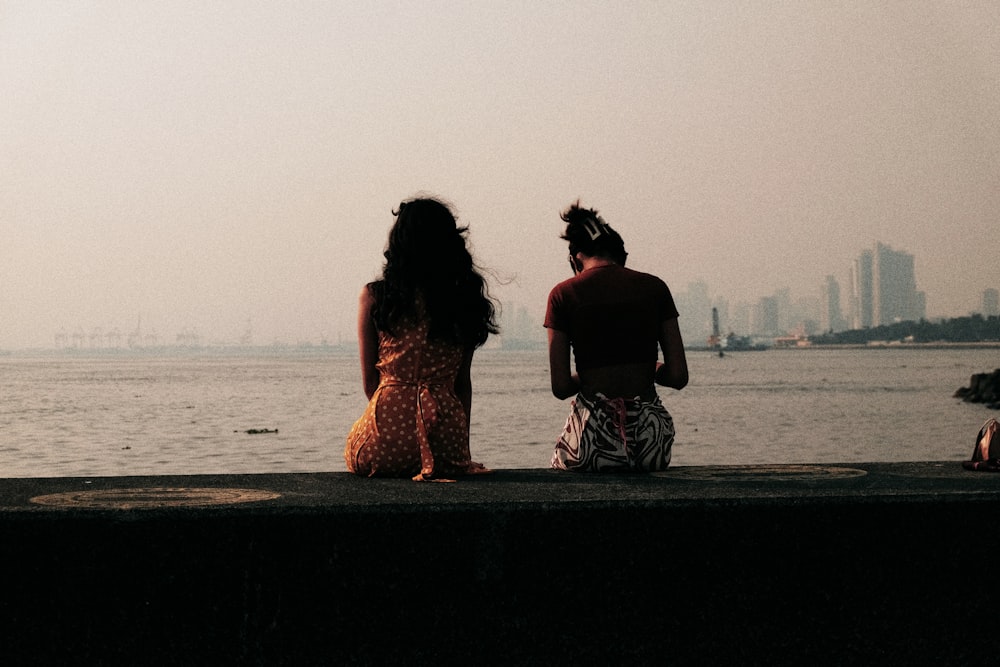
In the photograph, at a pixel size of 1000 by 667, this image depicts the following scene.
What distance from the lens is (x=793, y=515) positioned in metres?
4.10

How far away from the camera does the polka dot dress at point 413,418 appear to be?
488cm

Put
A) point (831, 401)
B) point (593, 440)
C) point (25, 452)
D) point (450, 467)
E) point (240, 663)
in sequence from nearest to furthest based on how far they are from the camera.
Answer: point (240, 663)
point (450, 467)
point (593, 440)
point (25, 452)
point (831, 401)

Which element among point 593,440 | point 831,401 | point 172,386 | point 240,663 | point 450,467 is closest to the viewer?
point 240,663

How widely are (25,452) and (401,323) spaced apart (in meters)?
30.1

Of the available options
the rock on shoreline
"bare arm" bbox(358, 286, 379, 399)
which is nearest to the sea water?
the rock on shoreline

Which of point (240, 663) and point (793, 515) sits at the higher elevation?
point (793, 515)

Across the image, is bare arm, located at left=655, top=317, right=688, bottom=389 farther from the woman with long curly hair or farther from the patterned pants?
the woman with long curly hair

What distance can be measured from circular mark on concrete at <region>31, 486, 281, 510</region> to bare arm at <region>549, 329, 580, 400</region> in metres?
1.53

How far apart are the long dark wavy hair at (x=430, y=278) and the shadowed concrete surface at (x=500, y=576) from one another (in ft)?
2.99

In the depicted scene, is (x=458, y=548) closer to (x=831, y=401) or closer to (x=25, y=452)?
(x=25, y=452)

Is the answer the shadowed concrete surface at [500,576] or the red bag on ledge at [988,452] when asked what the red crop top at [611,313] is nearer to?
the shadowed concrete surface at [500,576]

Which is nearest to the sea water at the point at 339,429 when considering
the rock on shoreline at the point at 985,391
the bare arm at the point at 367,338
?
the rock on shoreline at the point at 985,391

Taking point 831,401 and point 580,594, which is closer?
point 580,594

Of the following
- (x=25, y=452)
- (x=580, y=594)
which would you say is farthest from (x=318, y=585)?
(x=25, y=452)
